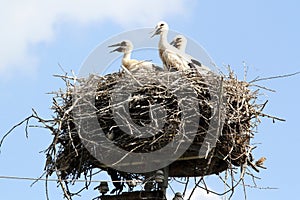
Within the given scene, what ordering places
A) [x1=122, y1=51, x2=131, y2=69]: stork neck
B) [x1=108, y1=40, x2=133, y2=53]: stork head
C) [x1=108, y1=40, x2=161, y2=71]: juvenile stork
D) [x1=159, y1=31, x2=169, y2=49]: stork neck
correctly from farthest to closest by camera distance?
[x1=108, y1=40, x2=133, y2=53]: stork head < [x1=159, y1=31, x2=169, y2=49]: stork neck < [x1=122, y1=51, x2=131, y2=69]: stork neck < [x1=108, y1=40, x2=161, y2=71]: juvenile stork

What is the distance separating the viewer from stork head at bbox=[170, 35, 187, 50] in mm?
7852

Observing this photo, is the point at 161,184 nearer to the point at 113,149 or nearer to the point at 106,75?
the point at 113,149

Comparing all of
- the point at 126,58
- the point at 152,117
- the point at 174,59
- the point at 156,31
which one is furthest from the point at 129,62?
the point at 152,117

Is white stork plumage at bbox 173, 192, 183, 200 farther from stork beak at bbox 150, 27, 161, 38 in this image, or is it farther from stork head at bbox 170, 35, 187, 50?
stork beak at bbox 150, 27, 161, 38

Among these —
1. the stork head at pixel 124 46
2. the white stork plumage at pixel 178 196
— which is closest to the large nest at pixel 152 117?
the white stork plumage at pixel 178 196

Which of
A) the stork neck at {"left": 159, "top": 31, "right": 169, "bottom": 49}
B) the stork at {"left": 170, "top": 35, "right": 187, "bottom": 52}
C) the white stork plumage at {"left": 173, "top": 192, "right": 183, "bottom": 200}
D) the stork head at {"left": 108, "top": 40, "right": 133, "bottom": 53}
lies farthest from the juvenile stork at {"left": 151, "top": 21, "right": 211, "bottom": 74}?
the white stork plumage at {"left": 173, "top": 192, "right": 183, "bottom": 200}

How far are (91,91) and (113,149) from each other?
21.0 inches

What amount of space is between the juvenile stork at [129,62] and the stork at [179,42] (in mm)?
444

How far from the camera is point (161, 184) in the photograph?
6133 mm

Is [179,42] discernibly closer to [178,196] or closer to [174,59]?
[174,59]

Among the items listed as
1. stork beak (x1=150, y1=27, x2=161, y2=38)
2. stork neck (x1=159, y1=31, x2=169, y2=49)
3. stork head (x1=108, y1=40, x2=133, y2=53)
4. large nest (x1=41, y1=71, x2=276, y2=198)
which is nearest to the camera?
large nest (x1=41, y1=71, x2=276, y2=198)

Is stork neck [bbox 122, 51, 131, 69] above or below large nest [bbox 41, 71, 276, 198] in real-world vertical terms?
above

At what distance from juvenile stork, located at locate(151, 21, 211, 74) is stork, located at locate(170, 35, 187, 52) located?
0.11m

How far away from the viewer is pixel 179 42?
25.9ft
